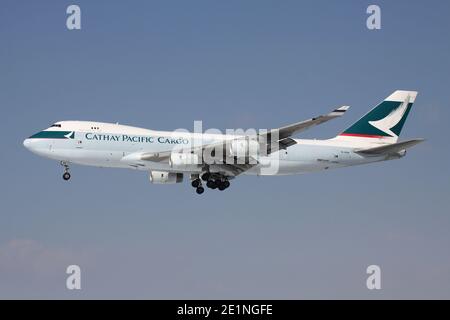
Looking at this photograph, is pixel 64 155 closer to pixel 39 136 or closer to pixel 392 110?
pixel 39 136

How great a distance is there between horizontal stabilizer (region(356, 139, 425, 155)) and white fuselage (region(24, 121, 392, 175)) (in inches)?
29.3

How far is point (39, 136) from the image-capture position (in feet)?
184

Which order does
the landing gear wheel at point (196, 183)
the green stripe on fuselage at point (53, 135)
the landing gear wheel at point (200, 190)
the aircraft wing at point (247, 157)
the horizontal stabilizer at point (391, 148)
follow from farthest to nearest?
the landing gear wheel at point (196, 183)
the landing gear wheel at point (200, 190)
the green stripe on fuselage at point (53, 135)
the horizontal stabilizer at point (391, 148)
the aircraft wing at point (247, 157)

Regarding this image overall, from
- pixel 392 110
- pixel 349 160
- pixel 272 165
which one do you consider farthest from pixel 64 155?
pixel 392 110

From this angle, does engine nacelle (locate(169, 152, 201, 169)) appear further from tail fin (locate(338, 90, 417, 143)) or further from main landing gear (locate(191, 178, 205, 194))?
tail fin (locate(338, 90, 417, 143))

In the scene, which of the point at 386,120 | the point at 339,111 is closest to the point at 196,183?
the point at 339,111

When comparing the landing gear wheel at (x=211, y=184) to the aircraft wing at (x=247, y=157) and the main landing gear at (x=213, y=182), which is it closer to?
the main landing gear at (x=213, y=182)

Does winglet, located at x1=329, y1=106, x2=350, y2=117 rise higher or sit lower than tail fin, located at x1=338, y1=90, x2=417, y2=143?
lower

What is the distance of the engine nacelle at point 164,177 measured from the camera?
59.8 meters

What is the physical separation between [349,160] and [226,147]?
10213 millimetres

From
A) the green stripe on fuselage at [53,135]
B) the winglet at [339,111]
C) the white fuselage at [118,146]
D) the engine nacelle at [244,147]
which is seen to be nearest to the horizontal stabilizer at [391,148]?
the white fuselage at [118,146]

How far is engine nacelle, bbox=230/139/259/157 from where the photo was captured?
53.6 meters

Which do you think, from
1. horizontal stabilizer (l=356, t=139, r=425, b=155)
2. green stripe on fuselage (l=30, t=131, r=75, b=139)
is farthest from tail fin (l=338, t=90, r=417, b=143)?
green stripe on fuselage (l=30, t=131, r=75, b=139)

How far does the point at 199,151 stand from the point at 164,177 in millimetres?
5790
